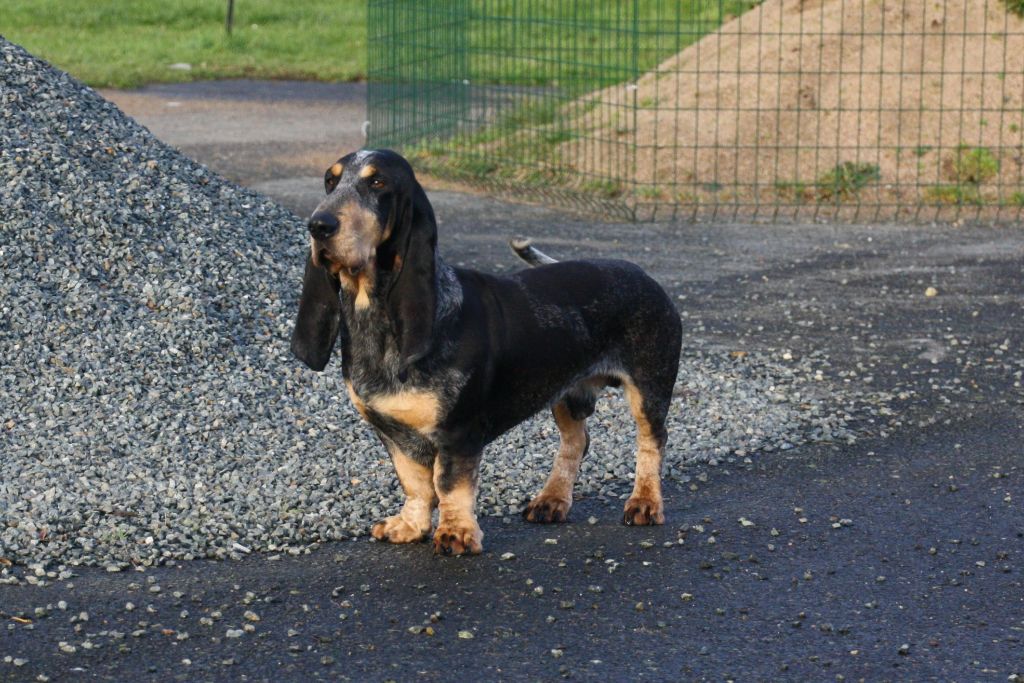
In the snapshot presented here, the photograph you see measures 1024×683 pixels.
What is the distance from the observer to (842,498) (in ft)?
22.0

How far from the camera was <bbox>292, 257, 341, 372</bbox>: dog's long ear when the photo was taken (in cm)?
565

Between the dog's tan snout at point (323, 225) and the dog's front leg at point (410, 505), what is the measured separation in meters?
1.02

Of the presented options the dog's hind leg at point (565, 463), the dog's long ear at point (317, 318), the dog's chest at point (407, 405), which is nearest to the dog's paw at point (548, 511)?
the dog's hind leg at point (565, 463)

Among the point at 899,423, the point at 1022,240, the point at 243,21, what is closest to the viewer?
the point at 899,423

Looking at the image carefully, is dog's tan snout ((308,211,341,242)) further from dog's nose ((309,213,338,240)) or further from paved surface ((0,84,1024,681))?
paved surface ((0,84,1024,681))

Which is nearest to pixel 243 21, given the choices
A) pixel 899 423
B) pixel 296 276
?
pixel 296 276

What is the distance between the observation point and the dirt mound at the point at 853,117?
13.9 meters

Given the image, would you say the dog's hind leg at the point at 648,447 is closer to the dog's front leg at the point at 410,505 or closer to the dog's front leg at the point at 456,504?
the dog's front leg at the point at 456,504

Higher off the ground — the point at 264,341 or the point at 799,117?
the point at 799,117

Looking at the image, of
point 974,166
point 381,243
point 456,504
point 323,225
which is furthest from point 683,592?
point 974,166

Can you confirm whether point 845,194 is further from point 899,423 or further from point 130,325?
point 130,325

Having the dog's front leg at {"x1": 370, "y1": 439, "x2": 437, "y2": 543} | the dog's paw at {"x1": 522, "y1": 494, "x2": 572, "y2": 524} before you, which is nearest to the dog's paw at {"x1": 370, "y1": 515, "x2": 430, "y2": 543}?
the dog's front leg at {"x1": 370, "y1": 439, "x2": 437, "y2": 543}

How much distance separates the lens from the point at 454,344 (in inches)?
220

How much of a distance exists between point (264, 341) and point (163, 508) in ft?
6.38
